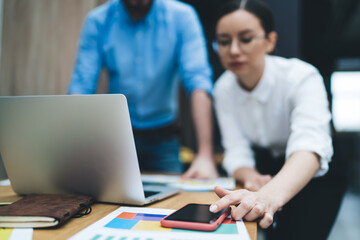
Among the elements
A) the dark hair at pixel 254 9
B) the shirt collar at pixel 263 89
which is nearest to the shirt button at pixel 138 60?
the dark hair at pixel 254 9

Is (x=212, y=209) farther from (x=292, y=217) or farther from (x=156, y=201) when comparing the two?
(x=292, y=217)

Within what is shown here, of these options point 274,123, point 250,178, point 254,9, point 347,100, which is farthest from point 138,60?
point 347,100

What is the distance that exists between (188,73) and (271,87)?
0.41m

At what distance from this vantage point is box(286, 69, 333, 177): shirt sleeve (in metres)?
0.81

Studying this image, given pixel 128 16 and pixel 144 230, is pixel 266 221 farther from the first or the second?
pixel 128 16

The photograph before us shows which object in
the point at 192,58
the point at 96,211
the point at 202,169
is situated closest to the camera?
the point at 96,211

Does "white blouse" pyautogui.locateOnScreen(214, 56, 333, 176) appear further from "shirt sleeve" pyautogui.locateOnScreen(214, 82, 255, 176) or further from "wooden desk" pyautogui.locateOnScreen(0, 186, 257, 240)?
"wooden desk" pyautogui.locateOnScreen(0, 186, 257, 240)

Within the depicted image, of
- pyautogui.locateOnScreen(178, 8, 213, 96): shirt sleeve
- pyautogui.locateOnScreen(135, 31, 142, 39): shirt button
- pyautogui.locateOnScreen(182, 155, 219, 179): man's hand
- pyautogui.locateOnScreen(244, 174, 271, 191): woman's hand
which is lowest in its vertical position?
pyautogui.locateOnScreen(182, 155, 219, 179): man's hand

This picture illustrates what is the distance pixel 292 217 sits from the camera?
921 millimetres

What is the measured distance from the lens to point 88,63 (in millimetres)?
1360

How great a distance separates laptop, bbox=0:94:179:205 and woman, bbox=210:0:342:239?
339mm

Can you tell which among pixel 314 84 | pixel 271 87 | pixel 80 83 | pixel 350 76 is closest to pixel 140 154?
pixel 80 83

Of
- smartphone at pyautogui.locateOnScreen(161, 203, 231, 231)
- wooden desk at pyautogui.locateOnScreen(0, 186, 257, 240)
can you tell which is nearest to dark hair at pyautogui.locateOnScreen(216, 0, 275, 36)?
wooden desk at pyautogui.locateOnScreen(0, 186, 257, 240)

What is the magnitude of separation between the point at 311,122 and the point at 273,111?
24 cm
